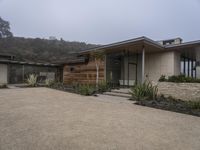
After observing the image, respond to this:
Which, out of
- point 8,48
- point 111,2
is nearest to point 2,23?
point 8,48

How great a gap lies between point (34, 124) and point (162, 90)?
7118mm

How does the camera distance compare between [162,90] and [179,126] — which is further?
[162,90]

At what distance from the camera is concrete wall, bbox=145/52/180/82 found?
11.5 metres

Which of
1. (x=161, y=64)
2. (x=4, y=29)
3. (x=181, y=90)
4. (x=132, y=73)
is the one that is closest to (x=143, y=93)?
(x=181, y=90)

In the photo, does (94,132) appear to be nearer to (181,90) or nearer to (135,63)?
(181,90)

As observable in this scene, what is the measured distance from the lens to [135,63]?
13727 millimetres

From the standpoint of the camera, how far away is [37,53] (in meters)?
30.5

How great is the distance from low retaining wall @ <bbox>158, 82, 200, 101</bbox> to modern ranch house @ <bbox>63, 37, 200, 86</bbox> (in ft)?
7.79

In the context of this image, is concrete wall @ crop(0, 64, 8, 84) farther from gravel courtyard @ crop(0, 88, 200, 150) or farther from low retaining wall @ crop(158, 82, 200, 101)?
low retaining wall @ crop(158, 82, 200, 101)

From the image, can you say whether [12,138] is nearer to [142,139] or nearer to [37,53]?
[142,139]

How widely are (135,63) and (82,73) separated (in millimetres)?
4748

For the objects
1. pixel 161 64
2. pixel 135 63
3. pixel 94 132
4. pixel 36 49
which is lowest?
pixel 94 132

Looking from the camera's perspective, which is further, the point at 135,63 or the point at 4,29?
the point at 4,29

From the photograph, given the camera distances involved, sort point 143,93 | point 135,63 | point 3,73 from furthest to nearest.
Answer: point 3,73
point 135,63
point 143,93
